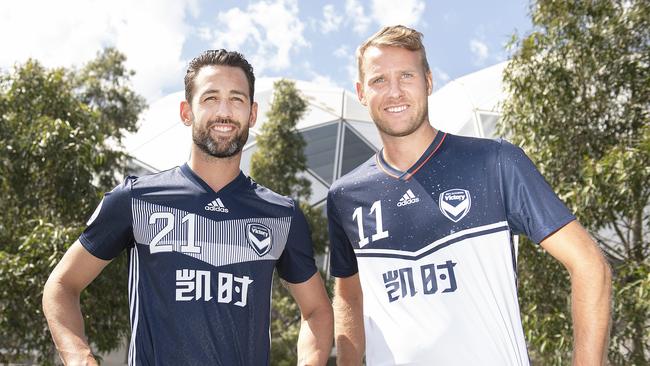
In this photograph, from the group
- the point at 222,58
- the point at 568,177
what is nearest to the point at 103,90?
the point at 568,177

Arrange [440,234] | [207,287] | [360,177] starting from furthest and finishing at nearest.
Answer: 1. [360,177]
2. [207,287]
3. [440,234]

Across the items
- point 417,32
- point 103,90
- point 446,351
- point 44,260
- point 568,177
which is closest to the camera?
point 446,351

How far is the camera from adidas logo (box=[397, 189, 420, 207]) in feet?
8.89

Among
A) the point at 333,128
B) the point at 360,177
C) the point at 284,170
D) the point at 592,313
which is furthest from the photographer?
the point at 333,128

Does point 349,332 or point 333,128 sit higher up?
point 333,128

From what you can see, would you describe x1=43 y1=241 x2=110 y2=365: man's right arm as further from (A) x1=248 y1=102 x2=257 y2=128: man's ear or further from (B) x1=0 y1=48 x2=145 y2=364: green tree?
(B) x1=0 y1=48 x2=145 y2=364: green tree

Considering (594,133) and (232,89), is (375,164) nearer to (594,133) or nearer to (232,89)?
(232,89)

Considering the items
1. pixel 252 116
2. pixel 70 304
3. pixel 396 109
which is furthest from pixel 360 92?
pixel 70 304

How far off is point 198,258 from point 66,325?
56 cm

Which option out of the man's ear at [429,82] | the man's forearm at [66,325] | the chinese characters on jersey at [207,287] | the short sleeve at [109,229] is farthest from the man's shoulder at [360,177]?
the man's forearm at [66,325]

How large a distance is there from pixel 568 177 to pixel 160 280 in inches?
288

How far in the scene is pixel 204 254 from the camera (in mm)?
2803

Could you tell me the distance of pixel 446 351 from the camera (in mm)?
2471

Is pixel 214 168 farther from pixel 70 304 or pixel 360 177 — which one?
pixel 70 304
